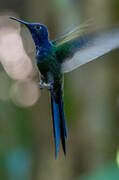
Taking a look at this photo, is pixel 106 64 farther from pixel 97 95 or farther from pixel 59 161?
pixel 59 161

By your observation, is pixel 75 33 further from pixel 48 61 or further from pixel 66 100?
pixel 66 100

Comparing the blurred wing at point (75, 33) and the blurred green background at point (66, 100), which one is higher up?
the blurred wing at point (75, 33)

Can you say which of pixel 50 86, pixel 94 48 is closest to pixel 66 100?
pixel 50 86

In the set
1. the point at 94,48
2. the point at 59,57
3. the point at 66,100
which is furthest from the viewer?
the point at 66,100

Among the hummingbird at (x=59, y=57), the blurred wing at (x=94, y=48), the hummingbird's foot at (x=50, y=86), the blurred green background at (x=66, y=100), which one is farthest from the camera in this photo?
the blurred green background at (x=66, y=100)

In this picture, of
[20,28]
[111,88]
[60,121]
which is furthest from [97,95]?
[60,121]

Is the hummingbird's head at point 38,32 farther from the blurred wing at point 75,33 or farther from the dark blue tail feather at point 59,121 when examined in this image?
the dark blue tail feather at point 59,121

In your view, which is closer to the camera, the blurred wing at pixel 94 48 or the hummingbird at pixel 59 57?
the blurred wing at pixel 94 48

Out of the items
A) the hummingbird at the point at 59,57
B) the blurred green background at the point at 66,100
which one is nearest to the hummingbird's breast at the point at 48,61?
the hummingbird at the point at 59,57
